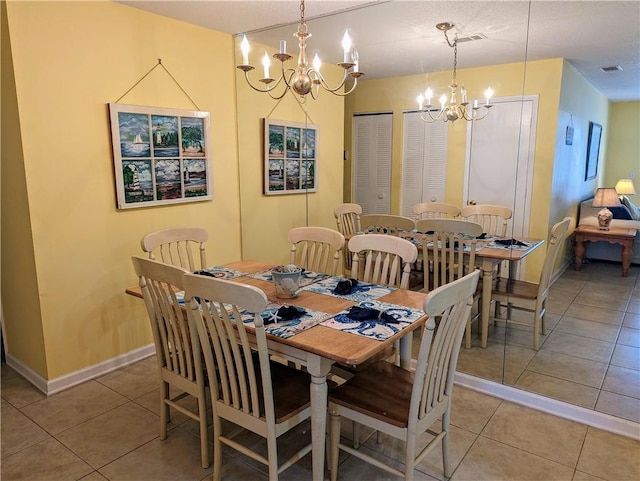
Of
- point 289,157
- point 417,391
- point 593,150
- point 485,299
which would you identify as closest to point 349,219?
point 289,157

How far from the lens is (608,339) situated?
2.76 m

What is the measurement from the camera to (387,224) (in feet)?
10.2

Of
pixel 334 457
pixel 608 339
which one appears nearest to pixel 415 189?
pixel 608 339

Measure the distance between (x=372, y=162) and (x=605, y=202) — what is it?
1.62 meters

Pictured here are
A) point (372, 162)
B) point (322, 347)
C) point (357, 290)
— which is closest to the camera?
point (322, 347)

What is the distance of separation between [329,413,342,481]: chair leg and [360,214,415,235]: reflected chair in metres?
1.49

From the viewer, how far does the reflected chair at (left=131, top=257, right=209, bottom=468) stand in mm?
1916

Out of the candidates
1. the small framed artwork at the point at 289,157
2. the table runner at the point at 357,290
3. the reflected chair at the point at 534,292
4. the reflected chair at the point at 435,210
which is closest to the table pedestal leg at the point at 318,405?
the table runner at the point at 357,290

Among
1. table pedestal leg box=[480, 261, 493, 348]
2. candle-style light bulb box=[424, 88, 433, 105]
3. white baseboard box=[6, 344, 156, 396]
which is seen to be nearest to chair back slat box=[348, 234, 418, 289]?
table pedestal leg box=[480, 261, 493, 348]

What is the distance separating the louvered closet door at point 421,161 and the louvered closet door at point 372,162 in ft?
0.49

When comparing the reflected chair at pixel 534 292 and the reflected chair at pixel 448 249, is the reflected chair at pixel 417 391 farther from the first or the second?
the reflected chair at pixel 534 292

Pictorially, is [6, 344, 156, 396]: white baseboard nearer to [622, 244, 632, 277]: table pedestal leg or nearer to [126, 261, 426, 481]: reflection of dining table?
[126, 261, 426, 481]: reflection of dining table

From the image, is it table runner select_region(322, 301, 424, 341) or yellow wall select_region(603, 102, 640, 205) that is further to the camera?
yellow wall select_region(603, 102, 640, 205)

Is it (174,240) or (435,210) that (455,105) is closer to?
(435,210)
